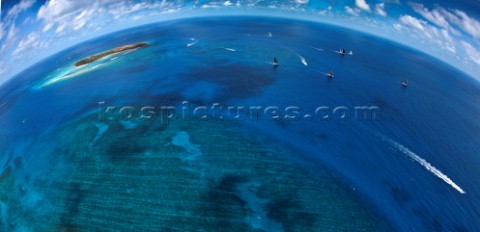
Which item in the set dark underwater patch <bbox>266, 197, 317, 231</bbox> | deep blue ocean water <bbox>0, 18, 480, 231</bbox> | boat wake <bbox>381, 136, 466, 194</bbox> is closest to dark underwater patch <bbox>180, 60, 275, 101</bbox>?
deep blue ocean water <bbox>0, 18, 480, 231</bbox>

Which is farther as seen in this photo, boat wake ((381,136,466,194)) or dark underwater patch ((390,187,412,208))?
boat wake ((381,136,466,194))

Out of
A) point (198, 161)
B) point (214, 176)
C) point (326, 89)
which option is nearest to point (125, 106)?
point (198, 161)

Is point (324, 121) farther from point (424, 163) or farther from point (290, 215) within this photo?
point (290, 215)

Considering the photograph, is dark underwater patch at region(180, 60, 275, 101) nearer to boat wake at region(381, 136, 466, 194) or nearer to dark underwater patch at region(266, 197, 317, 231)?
boat wake at region(381, 136, 466, 194)

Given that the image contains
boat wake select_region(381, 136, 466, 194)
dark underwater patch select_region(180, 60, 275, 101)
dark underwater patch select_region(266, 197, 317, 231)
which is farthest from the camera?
dark underwater patch select_region(180, 60, 275, 101)

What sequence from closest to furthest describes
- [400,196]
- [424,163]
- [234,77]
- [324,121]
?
[400,196]
[424,163]
[324,121]
[234,77]

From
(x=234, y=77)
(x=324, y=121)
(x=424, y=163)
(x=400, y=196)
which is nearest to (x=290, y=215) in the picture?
(x=400, y=196)
